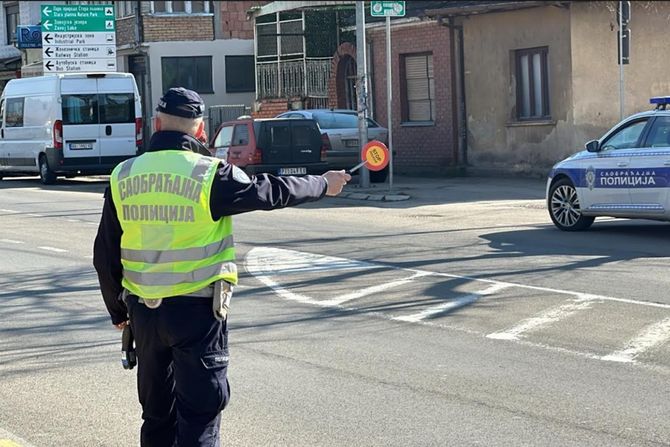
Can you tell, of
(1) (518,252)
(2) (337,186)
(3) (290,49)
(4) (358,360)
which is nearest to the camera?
(2) (337,186)

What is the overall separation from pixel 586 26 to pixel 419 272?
550 inches

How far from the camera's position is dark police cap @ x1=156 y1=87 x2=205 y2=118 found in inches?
195

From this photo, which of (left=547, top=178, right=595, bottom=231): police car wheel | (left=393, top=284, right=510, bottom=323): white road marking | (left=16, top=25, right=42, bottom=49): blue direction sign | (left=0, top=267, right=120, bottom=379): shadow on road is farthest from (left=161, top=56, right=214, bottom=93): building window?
(left=393, top=284, right=510, bottom=323): white road marking

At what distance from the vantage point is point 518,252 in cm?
1357

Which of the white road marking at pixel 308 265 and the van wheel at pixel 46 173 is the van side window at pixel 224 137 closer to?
the van wheel at pixel 46 173

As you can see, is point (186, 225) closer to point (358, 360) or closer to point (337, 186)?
point (337, 186)

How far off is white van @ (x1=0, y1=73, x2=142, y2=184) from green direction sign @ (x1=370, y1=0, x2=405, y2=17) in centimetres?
835

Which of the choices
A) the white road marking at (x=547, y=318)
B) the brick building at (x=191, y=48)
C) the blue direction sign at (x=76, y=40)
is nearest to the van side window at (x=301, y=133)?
the white road marking at (x=547, y=318)

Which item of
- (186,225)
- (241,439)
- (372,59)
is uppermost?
(372,59)

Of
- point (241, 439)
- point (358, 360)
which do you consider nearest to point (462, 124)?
point (358, 360)

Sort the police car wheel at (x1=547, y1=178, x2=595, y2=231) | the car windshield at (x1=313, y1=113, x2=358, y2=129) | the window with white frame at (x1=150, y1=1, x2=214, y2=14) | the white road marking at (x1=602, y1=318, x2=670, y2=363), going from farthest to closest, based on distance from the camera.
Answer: the window with white frame at (x1=150, y1=1, x2=214, y2=14), the car windshield at (x1=313, y1=113, x2=358, y2=129), the police car wheel at (x1=547, y1=178, x2=595, y2=231), the white road marking at (x1=602, y1=318, x2=670, y2=363)

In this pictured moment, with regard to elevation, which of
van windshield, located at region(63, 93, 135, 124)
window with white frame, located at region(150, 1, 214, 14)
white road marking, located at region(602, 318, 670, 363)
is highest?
window with white frame, located at region(150, 1, 214, 14)

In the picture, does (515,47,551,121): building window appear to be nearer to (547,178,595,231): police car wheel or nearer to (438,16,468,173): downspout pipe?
(438,16,468,173): downspout pipe

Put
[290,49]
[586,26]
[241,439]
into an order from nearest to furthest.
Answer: [241,439], [586,26], [290,49]
